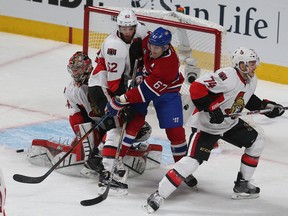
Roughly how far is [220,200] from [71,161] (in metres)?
0.94

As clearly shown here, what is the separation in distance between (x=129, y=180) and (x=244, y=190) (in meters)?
0.71

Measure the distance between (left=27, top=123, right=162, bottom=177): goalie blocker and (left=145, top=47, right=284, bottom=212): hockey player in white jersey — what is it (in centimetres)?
62

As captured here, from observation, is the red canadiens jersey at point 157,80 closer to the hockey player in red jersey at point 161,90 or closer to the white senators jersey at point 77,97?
the hockey player in red jersey at point 161,90

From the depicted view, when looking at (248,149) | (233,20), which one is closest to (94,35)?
(233,20)

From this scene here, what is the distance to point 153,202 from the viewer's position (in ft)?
17.3

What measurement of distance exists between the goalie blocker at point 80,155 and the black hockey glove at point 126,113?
306 millimetres

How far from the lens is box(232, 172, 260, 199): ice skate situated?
557cm

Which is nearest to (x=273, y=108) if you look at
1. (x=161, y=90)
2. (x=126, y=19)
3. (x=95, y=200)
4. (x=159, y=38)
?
(x=161, y=90)

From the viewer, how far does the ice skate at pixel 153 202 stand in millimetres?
5270

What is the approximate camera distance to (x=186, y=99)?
6.73 meters

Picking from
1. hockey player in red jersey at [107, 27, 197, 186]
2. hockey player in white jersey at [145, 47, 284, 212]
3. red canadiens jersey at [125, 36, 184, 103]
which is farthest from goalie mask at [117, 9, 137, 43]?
hockey player in white jersey at [145, 47, 284, 212]

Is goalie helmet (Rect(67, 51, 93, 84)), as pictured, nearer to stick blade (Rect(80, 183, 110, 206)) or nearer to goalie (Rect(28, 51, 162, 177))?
goalie (Rect(28, 51, 162, 177))

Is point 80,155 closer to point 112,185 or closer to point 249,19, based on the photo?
point 112,185

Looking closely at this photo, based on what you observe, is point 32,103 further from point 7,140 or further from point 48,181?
point 48,181
